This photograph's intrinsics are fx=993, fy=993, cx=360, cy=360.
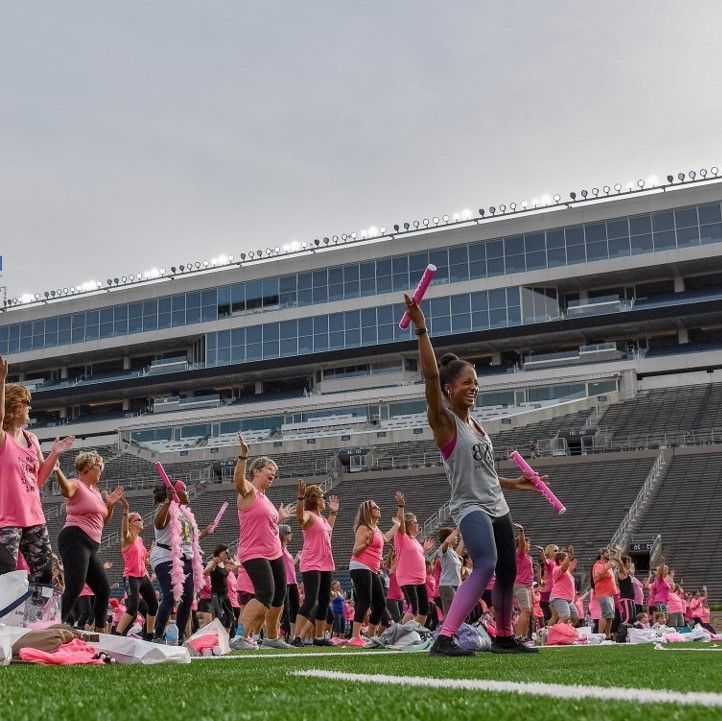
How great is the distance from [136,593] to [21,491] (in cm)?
549

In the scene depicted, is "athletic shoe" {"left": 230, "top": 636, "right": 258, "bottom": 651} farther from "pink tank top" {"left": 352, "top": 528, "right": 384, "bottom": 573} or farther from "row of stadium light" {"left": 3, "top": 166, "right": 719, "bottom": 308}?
"row of stadium light" {"left": 3, "top": 166, "right": 719, "bottom": 308}

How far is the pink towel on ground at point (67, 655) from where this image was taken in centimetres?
561

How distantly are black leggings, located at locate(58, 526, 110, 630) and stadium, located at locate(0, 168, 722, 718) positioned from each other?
23608 mm

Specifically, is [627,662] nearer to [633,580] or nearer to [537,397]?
[633,580]

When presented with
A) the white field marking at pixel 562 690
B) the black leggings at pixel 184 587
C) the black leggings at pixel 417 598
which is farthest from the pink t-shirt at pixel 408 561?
the white field marking at pixel 562 690

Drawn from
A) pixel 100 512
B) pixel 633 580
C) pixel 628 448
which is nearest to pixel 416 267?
pixel 628 448

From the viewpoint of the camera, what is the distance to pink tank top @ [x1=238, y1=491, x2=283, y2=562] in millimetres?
9422

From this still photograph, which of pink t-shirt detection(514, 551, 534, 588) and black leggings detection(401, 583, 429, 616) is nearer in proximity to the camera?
black leggings detection(401, 583, 429, 616)

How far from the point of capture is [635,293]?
53406 millimetres

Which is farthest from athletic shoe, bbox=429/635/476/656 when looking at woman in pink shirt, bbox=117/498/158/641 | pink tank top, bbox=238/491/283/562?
woman in pink shirt, bbox=117/498/158/641

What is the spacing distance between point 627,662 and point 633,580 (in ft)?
44.1

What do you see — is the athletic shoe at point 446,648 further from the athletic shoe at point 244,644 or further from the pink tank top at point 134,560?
the pink tank top at point 134,560

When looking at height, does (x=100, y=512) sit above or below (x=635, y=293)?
below

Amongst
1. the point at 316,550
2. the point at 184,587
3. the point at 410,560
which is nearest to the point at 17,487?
the point at 184,587
